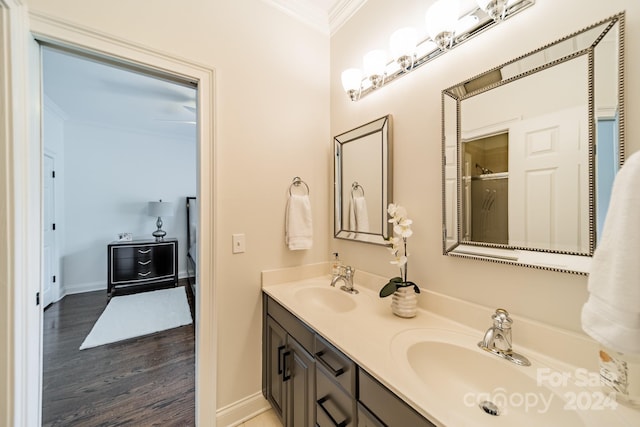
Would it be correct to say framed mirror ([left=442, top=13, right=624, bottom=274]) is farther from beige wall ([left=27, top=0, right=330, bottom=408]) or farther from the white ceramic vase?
beige wall ([left=27, top=0, right=330, bottom=408])

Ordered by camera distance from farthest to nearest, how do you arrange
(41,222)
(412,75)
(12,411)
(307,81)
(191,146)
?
(191,146)
(307,81)
(412,75)
(41,222)
(12,411)

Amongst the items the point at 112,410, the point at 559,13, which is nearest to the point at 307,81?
the point at 559,13

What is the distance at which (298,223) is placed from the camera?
1629mm

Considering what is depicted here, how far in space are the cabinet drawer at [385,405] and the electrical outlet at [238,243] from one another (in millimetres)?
958

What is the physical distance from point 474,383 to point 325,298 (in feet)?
2.83

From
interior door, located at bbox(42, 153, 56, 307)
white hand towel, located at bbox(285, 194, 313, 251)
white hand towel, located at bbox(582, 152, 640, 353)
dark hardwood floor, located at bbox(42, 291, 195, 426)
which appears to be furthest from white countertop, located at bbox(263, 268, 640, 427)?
interior door, located at bbox(42, 153, 56, 307)

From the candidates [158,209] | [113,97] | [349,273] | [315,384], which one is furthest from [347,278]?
[158,209]

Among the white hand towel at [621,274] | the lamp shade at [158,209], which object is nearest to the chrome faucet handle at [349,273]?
the white hand towel at [621,274]

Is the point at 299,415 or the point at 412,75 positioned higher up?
the point at 412,75

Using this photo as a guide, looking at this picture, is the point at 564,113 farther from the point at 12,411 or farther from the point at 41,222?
the point at 12,411

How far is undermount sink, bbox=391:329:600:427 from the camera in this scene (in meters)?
0.62

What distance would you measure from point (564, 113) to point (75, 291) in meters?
5.40

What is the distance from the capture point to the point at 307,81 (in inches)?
68.1

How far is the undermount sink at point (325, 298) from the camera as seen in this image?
1417 millimetres
